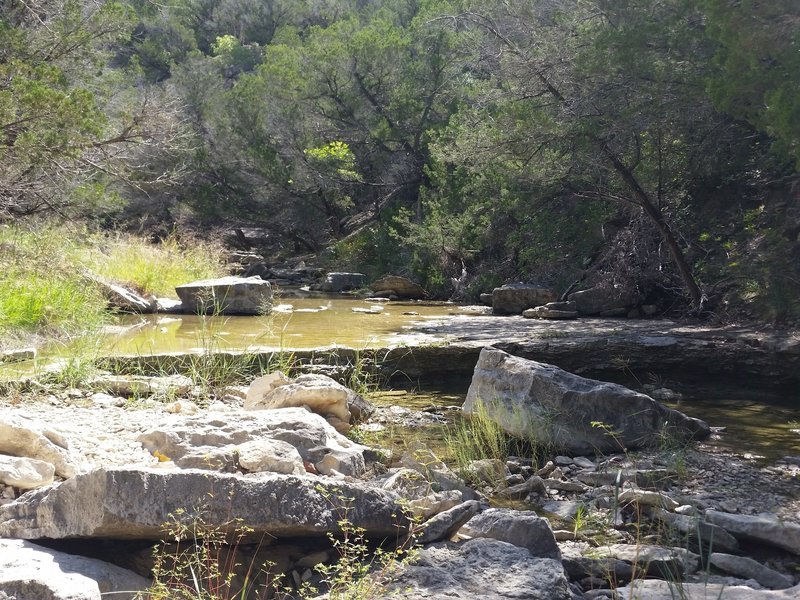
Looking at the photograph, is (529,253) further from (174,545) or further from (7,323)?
(174,545)

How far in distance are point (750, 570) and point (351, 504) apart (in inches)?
68.2

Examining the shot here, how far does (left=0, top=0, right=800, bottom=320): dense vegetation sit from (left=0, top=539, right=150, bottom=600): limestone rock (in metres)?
5.21

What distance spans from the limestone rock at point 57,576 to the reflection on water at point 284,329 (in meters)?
4.04

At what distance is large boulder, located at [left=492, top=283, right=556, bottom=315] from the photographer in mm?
12625

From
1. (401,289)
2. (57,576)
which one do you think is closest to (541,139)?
(401,289)

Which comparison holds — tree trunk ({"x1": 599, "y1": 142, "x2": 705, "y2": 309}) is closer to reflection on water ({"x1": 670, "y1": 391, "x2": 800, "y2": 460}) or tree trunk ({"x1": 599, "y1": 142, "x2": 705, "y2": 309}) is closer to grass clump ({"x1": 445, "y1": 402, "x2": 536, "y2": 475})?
reflection on water ({"x1": 670, "y1": 391, "x2": 800, "y2": 460})

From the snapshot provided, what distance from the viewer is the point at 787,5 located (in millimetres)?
7301

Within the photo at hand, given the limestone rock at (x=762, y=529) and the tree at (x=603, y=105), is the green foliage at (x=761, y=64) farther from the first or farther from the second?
the limestone rock at (x=762, y=529)

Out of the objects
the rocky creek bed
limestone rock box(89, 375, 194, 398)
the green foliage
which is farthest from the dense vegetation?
the rocky creek bed

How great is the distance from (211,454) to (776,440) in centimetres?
401

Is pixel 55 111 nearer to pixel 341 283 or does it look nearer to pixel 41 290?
pixel 41 290

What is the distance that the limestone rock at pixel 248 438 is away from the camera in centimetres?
400

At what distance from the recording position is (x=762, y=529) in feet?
12.6

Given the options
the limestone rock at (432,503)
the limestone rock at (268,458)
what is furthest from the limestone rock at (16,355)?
the limestone rock at (432,503)
